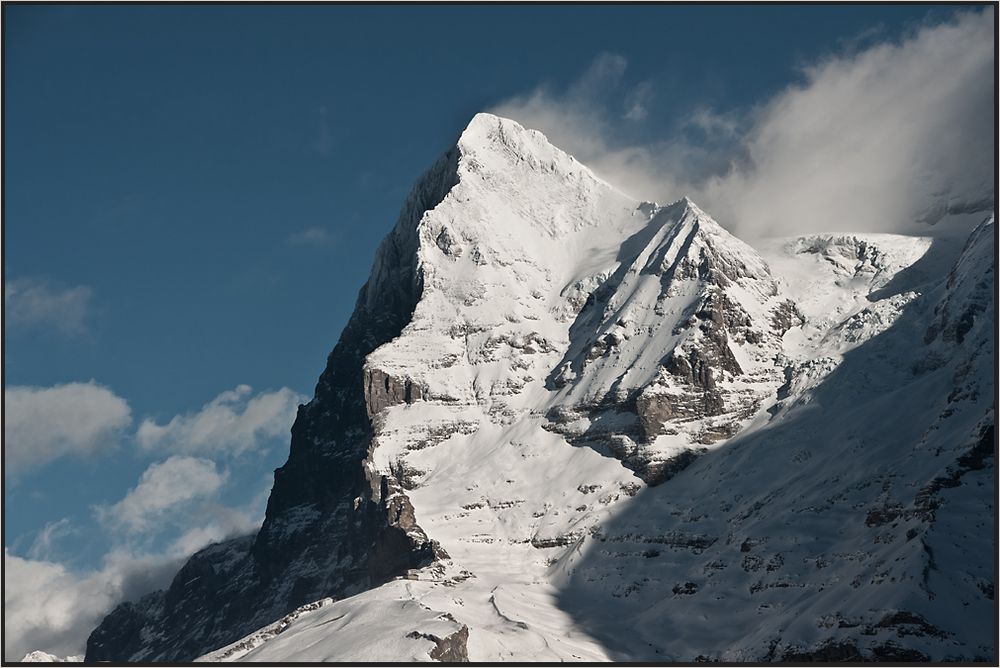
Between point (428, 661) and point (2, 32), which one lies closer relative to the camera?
point (2, 32)

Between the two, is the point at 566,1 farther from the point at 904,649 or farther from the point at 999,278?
the point at 904,649

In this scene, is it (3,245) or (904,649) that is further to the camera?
(904,649)

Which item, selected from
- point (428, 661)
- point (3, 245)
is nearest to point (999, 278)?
point (428, 661)

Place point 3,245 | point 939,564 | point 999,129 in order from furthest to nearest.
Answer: point 939,564 < point 999,129 < point 3,245

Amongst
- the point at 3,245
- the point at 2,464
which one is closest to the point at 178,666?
the point at 2,464

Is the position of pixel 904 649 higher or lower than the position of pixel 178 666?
lower

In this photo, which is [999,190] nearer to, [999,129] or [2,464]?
[999,129]

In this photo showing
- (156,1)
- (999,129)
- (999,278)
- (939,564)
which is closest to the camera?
(999,129)

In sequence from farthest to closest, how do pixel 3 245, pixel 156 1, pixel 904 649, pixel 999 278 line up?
1. pixel 904 649
2. pixel 999 278
3. pixel 156 1
4. pixel 3 245

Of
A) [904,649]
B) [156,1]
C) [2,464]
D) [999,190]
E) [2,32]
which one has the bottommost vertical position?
[904,649]
